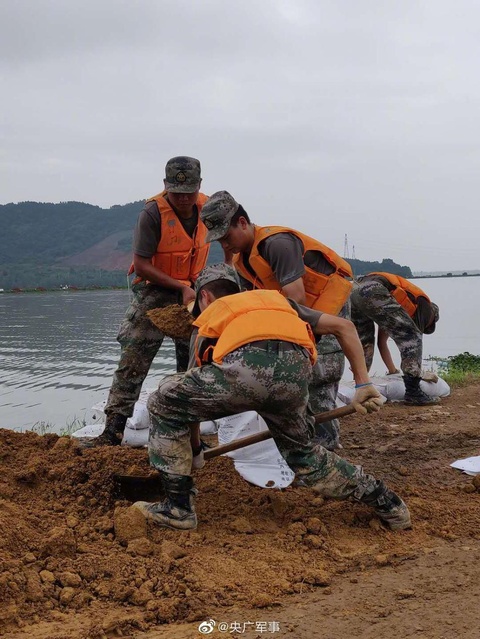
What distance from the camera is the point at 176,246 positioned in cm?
488

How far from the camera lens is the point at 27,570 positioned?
9.11 ft

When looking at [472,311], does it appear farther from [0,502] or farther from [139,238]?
[0,502]

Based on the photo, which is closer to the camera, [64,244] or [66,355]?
[66,355]

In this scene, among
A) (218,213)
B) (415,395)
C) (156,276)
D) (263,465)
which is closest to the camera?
(218,213)

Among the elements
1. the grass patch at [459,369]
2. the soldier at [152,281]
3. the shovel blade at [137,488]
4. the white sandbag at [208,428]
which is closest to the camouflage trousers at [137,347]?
the soldier at [152,281]

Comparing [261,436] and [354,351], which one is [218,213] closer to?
[354,351]

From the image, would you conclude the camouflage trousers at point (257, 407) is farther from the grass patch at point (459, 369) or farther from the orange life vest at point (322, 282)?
the grass patch at point (459, 369)

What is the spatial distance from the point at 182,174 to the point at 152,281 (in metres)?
0.77

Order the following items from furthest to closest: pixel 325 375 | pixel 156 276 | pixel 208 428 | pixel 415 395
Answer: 1. pixel 415 395
2. pixel 208 428
3. pixel 156 276
4. pixel 325 375

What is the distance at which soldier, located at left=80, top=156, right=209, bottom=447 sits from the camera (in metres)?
4.78

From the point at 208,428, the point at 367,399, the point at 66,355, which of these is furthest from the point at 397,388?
the point at 66,355

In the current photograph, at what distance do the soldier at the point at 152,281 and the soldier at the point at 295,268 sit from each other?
871mm

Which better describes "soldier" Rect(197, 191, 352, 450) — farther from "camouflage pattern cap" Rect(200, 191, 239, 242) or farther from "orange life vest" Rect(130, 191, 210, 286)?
"orange life vest" Rect(130, 191, 210, 286)

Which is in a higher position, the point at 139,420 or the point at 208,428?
the point at 139,420
